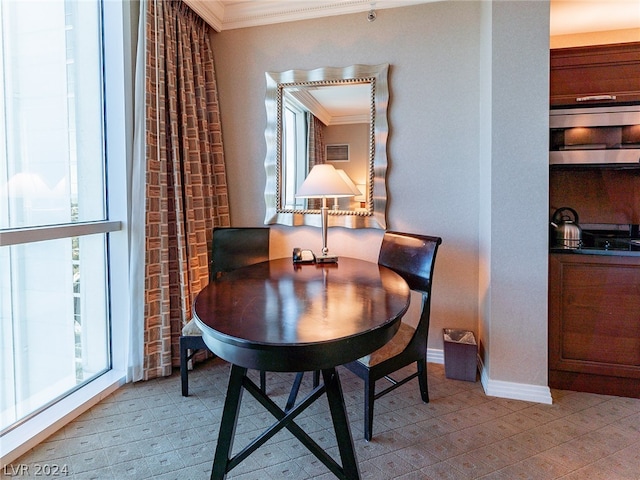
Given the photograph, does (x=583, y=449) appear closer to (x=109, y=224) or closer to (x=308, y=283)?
(x=308, y=283)

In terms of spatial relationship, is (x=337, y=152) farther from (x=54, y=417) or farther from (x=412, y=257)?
(x=54, y=417)

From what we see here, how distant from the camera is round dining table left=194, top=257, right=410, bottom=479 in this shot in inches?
40.7

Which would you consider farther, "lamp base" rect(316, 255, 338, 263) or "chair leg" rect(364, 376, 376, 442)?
"lamp base" rect(316, 255, 338, 263)

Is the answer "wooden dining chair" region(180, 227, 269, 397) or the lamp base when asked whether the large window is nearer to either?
"wooden dining chair" region(180, 227, 269, 397)

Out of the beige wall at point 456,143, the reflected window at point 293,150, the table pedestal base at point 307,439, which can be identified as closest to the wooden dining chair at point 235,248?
the beige wall at point 456,143

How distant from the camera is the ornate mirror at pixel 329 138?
2607mm

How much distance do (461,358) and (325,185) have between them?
4.78 ft

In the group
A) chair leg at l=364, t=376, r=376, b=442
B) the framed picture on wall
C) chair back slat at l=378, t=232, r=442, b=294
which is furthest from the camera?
the framed picture on wall

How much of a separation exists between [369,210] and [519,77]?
1.23 metres

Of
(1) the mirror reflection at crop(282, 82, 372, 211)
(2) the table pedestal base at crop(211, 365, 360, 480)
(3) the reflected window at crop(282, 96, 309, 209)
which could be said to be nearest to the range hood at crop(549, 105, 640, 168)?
(1) the mirror reflection at crop(282, 82, 372, 211)

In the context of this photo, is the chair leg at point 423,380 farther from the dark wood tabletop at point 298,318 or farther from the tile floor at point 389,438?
the dark wood tabletop at point 298,318

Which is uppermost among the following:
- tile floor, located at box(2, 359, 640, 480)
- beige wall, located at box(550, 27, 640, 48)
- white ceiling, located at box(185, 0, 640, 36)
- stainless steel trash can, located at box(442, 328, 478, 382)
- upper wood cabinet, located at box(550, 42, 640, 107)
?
white ceiling, located at box(185, 0, 640, 36)

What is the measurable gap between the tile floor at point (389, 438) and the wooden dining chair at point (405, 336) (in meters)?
0.18

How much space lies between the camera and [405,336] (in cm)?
194
